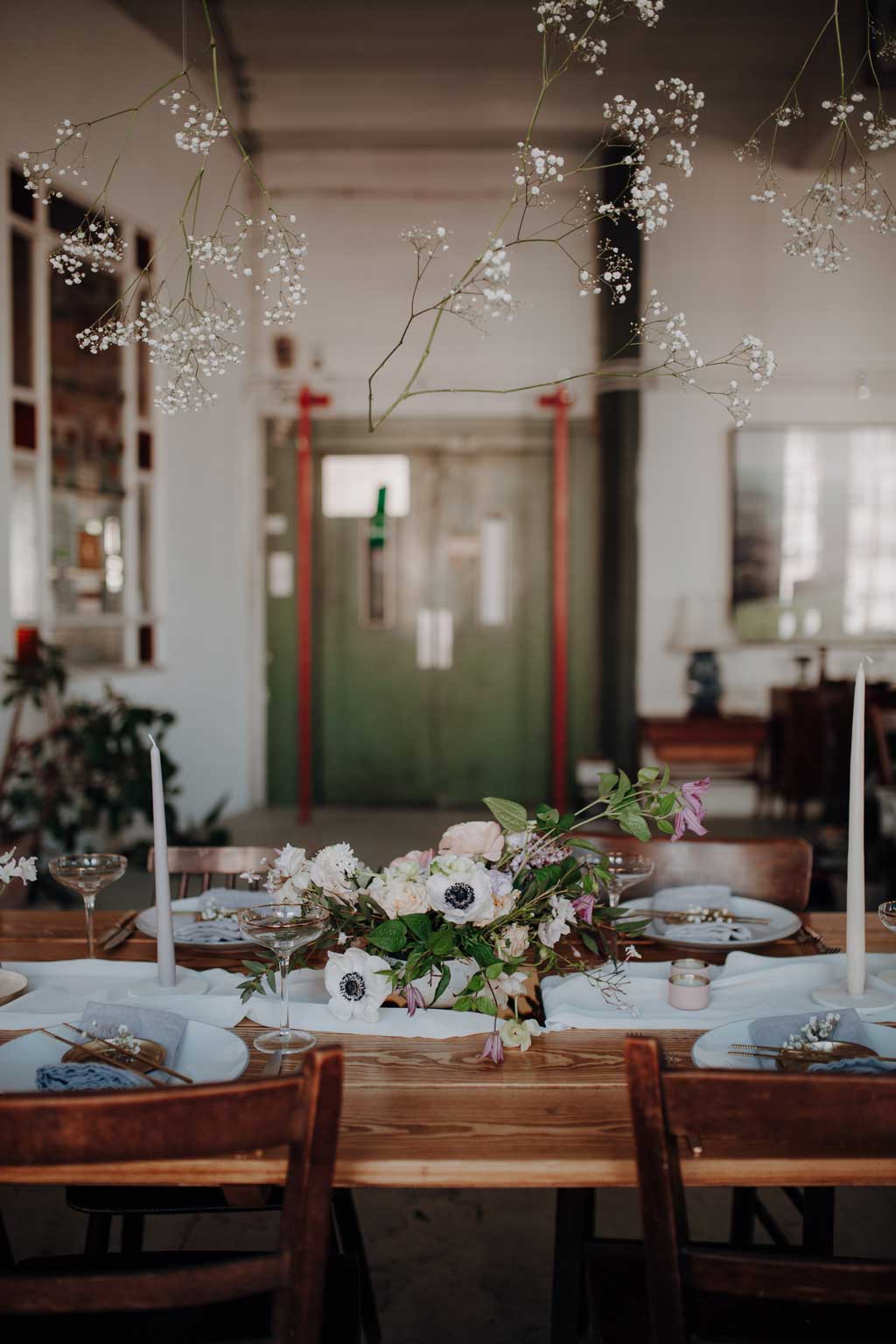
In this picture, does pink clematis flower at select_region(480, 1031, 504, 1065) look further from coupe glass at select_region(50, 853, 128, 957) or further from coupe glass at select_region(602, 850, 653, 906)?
coupe glass at select_region(50, 853, 128, 957)

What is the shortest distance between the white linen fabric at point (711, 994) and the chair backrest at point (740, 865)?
1.46ft

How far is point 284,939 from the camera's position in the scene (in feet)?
4.34

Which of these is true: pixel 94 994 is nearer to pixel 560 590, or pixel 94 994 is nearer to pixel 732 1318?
pixel 732 1318

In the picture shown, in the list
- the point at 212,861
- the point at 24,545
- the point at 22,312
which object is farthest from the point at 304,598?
the point at 212,861

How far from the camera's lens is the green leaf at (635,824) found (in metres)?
1.40

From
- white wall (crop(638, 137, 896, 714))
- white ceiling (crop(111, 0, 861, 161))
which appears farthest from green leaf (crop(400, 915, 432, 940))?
white wall (crop(638, 137, 896, 714))

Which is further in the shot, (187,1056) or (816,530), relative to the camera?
(816,530)

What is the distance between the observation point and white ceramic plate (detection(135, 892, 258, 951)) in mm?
1749

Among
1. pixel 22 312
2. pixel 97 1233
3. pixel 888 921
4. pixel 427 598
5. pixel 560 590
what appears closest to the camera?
pixel 888 921

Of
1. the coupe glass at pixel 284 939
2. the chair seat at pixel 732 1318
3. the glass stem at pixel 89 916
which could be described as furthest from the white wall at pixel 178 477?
the chair seat at pixel 732 1318

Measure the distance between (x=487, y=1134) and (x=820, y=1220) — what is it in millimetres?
841

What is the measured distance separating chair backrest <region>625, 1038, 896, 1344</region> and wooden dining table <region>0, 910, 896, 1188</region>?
5 centimetres

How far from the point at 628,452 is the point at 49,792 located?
391cm

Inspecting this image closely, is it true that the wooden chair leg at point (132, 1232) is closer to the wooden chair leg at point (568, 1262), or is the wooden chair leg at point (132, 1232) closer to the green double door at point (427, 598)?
the wooden chair leg at point (568, 1262)
